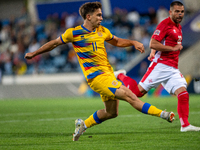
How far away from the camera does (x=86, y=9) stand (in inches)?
205

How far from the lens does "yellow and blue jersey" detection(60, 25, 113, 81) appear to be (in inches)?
201

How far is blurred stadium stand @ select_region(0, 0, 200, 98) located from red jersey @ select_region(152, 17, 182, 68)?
450 inches

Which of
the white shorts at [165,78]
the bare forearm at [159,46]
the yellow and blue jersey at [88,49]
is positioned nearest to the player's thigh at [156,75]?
the white shorts at [165,78]

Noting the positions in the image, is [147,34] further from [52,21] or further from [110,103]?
[110,103]

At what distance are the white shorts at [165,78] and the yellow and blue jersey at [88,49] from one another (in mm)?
1264

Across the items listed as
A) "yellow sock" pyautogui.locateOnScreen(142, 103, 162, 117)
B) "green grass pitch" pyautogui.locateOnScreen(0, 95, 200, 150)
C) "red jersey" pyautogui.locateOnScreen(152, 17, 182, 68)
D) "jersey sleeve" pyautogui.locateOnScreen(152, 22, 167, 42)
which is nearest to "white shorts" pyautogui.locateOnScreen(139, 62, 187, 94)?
"red jersey" pyautogui.locateOnScreen(152, 17, 182, 68)

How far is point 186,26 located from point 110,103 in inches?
517

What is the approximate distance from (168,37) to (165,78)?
73 cm

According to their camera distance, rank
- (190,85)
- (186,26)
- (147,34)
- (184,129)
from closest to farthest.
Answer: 1. (184,129)
2. (190,85)
3. (186,26)
4. (147,34)

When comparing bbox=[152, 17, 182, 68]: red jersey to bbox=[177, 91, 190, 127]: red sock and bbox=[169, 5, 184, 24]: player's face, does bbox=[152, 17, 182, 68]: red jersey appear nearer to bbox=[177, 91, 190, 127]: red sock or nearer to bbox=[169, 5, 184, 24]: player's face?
bbox=[169, 5, 184, 24]: player's face

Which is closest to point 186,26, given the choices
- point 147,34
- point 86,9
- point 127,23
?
point 147,34

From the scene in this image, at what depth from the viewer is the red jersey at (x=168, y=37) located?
594 centimetres

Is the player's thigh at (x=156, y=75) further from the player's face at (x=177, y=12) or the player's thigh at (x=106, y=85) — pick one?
the player's thigh at (x=106, y=85)

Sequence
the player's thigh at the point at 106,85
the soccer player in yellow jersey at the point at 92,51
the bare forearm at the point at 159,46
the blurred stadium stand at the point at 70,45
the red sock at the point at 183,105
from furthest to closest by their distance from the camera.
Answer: the blurred stadium stand at the point at 70,45 < the bare forearm at the point at 159,46 < the red sock at the point at 183,105 < the soccer player in yellow jersey at the point at 92,51 < the player's thigh at the point at 106,85
